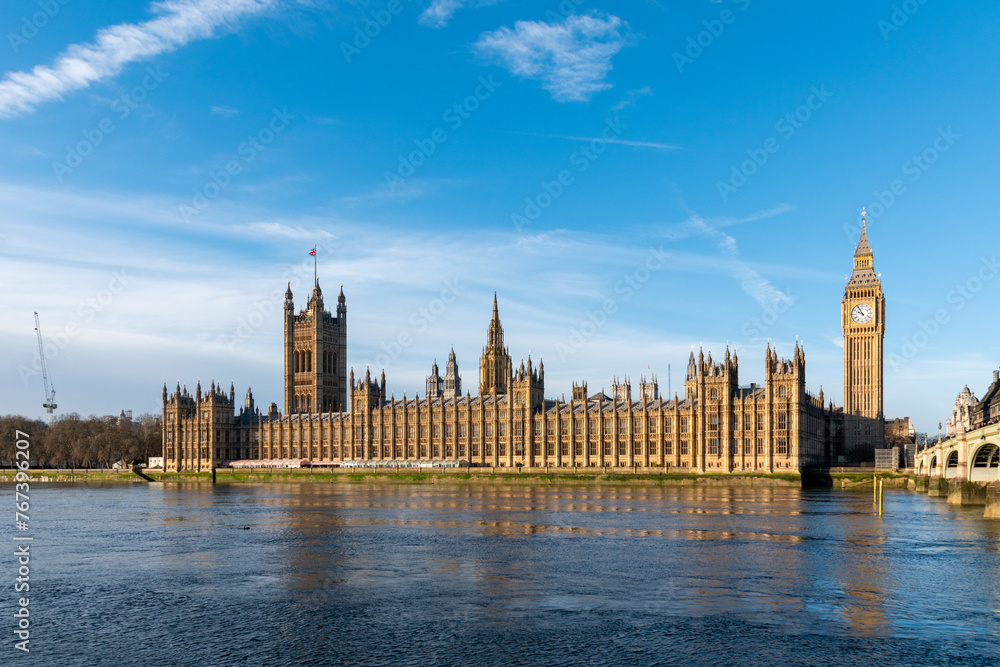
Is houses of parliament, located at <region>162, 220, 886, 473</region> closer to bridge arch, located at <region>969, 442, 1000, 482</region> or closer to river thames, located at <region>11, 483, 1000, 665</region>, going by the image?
bridge arch, located at <region>969, 442, 1000, 482</region>

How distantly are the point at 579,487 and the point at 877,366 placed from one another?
237ft

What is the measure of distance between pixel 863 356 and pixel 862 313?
832cm

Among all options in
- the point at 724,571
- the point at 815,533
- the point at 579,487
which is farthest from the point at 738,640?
the point at 579,487

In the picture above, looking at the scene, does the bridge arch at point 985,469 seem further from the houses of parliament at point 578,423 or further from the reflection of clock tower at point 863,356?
the reflection of clock tower at point 863,356

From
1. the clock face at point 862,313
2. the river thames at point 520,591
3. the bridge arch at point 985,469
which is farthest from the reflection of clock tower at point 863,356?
the river thames at point 520,591

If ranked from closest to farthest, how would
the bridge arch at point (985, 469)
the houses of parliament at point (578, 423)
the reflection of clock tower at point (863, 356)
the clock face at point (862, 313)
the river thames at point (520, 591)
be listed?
1. the river thames at point (520, 591)
2. the bridge arch at point (985, 469)
3. the houses of parliament at point (578, 423)
4. the reflection of clock tower at point (863, 356)
5. the clock face at point (862, 313)

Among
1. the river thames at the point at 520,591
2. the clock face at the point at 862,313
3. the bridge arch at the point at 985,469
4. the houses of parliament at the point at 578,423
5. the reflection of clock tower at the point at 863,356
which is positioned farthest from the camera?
the clock face at the point at 862,313

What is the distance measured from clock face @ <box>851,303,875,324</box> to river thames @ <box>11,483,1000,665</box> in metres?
112

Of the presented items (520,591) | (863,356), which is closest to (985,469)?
(520,591)

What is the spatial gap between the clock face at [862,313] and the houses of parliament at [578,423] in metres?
0.19

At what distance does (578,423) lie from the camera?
15575cm

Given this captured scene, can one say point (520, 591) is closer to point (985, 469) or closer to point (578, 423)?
point (985, 469)

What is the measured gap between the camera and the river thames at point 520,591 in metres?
30.3

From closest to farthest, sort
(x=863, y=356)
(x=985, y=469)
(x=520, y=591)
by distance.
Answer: (x=520, y=591)
(x=985, y=469)
(x=863, y=356)
